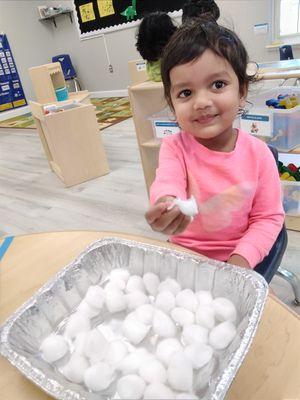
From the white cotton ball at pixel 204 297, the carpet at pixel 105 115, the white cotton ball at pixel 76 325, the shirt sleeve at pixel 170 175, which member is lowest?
the carpet at pixel 105 115

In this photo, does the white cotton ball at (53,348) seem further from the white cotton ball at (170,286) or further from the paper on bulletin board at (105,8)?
the paper on bulletin board at (105,8)

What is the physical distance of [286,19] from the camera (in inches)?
120

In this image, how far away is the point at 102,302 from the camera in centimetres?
47

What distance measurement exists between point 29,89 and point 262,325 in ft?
18.5

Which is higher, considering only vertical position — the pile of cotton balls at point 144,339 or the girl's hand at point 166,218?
the girl's hand at point 166,218

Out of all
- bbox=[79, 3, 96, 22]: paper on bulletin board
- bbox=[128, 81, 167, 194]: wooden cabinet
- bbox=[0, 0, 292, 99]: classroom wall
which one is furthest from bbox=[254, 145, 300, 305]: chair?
bbox=[79, 3, 96, 22]: paper on bulletin board

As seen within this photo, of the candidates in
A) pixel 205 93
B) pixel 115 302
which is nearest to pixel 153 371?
pixel 115 302

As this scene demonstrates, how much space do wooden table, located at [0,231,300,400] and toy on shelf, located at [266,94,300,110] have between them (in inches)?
34.8

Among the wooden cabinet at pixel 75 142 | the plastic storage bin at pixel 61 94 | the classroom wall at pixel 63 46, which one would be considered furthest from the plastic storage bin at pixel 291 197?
the classroom wall at pixel 63 46

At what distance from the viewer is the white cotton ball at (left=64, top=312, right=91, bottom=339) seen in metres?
0.44

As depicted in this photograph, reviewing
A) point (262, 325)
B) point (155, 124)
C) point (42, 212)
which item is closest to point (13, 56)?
point (42, 212)

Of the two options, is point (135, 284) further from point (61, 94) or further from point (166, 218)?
point (61, 94)

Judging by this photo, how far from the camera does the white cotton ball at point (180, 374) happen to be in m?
0.34

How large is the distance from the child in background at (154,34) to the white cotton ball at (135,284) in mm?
973
